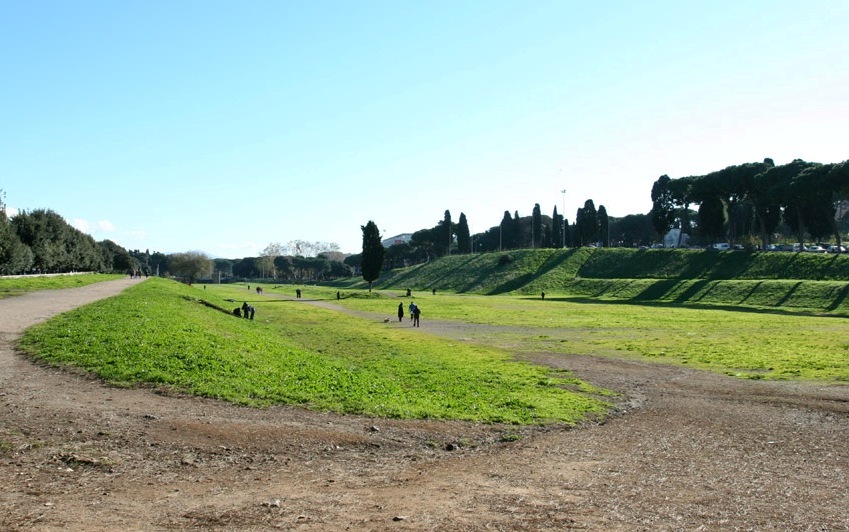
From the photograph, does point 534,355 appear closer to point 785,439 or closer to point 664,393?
point 664,393

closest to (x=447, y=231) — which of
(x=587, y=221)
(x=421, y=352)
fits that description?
(x=587, y=221)

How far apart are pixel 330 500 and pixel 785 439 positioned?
1006cm

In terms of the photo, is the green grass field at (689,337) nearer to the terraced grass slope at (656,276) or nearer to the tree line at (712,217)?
the terraced grass slope at (656,276)

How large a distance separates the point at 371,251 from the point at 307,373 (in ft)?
252

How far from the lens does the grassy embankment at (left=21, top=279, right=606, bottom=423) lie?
1473 centimetres

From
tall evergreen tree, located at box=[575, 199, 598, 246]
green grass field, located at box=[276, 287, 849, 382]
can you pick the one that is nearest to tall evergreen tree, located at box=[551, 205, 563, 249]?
tall evergreen tree, located at box=[575, 199, 598, 246]

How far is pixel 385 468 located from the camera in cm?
1044

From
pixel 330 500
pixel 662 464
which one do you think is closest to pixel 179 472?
pixel 330 500

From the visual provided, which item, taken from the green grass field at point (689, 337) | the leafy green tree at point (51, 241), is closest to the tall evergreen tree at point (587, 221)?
the green grass field at point (689, 337)

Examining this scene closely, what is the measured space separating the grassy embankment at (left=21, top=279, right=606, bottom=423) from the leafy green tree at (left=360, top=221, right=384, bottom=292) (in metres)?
66.8

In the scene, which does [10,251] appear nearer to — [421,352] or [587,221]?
[421,352]

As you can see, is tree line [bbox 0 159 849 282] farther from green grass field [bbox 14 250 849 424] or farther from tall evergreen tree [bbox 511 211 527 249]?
green grass field [bbox 14 250 849 424]

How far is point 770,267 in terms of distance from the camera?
86250 mm

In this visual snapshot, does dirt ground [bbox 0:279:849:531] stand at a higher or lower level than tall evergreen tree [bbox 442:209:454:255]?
lower
